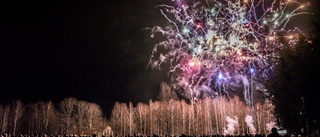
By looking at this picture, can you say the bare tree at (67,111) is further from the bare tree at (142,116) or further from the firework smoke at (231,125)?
the firework smoke at (231,125)

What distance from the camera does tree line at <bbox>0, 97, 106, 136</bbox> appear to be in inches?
2534

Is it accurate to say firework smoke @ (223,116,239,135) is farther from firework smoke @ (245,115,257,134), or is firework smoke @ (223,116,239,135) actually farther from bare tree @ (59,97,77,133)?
bare tree @ (59,97,77,133)

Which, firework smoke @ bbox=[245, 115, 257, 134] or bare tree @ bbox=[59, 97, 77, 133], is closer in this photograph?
firework smoke @ bbox=[245, 115, 257, 134]

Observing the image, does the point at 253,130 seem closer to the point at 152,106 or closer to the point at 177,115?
the point at 177,115

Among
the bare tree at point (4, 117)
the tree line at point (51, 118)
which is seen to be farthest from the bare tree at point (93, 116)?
the bare tree at point (4, 117)

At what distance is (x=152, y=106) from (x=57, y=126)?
18.3m

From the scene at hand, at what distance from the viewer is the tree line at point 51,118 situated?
211ft

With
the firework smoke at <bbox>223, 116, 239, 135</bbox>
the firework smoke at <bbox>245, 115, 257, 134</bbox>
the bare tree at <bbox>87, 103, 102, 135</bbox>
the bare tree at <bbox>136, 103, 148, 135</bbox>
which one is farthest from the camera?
the bare tree at <bbox>87, 103, 102, 135</bbox>

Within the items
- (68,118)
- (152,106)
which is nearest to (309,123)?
(152,106)

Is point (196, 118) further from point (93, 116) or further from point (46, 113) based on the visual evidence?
point (46, 113)

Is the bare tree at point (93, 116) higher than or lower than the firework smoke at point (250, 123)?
higher

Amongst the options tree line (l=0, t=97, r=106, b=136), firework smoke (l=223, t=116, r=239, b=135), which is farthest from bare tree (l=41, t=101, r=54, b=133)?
firework smoke (l=223, t=116, r=239, b=135)

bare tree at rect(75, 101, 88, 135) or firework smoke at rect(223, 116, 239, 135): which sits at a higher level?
bare tree at rect(75, 101, 88, 135)

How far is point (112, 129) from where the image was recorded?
71.6 metres
